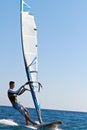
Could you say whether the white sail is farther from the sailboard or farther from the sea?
the sea

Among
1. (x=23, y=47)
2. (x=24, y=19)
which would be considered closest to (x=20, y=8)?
(x=24, y=19)

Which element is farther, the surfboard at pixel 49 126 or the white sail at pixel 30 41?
the white sail at pixel 30 41

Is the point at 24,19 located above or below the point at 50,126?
above

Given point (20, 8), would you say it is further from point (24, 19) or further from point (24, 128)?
point (24, 128)

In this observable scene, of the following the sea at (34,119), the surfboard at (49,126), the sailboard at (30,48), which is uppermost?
the sailboard at (30,48)

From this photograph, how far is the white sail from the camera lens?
18688 mm

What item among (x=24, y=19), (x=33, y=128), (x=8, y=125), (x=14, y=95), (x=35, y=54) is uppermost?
(x=24, y=19)

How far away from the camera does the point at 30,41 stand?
61.5 feet

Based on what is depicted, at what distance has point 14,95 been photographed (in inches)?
707

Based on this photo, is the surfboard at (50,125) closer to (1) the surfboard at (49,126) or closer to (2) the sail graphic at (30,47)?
(1) the surfboard at (49,126)

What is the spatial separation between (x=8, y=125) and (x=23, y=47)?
13.0 ft

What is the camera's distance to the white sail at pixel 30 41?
1869cm

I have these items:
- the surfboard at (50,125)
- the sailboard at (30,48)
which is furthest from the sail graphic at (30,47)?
the surfboard at (50,125)

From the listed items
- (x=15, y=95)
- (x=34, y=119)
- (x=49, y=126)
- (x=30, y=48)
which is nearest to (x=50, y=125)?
(x=49, y=126)
